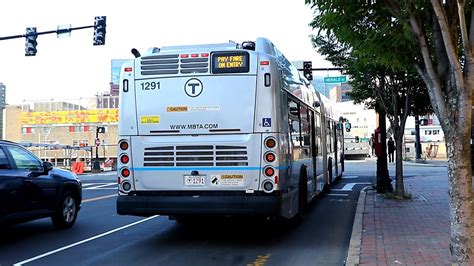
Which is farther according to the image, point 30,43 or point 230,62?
point 30,43

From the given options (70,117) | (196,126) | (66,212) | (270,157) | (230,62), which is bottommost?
(66,212)

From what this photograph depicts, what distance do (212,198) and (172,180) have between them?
0.74 metres

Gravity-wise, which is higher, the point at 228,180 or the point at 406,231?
the point at 228,180

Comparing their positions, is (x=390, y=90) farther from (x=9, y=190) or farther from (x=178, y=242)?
(x=9, y=190)

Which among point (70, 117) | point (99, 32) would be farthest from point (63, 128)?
point (99, 32)

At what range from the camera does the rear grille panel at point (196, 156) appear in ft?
26.3

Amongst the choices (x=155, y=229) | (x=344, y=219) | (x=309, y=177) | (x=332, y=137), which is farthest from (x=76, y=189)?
(x=332, y=137)

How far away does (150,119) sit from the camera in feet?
27.5

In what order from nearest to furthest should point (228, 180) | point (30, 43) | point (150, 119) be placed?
1. point (228, 180)
2. point (150, 119)
3. point (30, 43)

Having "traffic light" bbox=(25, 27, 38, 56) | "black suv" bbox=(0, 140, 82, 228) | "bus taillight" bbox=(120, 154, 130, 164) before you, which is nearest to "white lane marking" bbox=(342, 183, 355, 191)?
"black suv" bbox=(0, 140, 82, 228)

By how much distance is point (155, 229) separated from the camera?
10.1 m

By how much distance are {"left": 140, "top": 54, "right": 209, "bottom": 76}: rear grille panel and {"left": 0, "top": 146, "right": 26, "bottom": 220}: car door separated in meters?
2.78

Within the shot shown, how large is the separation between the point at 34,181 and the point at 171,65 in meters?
3.36

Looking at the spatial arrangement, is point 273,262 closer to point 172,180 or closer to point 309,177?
point 172,180
